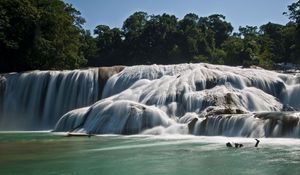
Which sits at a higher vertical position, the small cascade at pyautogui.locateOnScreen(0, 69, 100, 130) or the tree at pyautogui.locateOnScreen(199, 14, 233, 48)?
the tree at pyautogui.locateOnScreen(199, 14, 233, 48)

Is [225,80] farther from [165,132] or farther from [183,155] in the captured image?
[183,155]

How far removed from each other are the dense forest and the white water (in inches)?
554

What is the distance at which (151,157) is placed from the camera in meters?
18.3

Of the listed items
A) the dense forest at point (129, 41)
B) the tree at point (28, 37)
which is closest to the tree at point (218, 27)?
the dense forest at point (129, 41)

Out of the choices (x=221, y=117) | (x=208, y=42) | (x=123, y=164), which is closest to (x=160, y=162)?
(x=123, y=164)

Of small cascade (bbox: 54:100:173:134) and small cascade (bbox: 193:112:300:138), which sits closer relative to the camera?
small cascade (bbox: 193:112:300:138)

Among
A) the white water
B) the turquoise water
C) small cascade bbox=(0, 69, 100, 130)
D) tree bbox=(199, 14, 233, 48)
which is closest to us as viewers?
the turquoise water

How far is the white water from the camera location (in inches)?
1051

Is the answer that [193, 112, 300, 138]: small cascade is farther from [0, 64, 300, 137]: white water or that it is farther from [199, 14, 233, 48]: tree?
[199, 14, 233, 48]: tree

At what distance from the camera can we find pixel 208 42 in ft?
291

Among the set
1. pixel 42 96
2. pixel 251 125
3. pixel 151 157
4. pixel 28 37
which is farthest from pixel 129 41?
pixel 151 157

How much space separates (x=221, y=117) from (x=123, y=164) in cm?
1185

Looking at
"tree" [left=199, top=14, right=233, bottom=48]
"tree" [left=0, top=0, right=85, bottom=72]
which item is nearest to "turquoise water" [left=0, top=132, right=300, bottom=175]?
"tree" [left=0, top=0, right=85, bottom=72]

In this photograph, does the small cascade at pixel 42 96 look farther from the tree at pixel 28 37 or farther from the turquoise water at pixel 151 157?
the turquoise water at pixel 151 157
